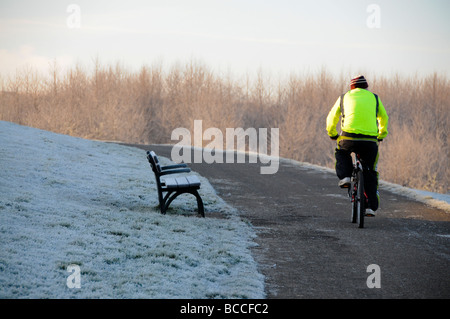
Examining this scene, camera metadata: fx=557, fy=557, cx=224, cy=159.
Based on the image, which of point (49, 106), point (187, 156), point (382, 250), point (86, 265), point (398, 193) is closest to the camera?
point (86, 265)

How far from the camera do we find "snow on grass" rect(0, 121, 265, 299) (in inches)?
199

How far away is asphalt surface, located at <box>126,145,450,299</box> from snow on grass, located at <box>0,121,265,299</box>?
15.1 inches

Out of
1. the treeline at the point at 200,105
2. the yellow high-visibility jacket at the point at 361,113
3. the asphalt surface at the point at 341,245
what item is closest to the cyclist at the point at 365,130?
the yellow high-visibility jacket at the point at 361,113

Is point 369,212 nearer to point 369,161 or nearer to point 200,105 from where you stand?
point 369,161

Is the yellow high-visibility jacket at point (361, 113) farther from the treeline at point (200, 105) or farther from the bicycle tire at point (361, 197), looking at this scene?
the treeline at point (200, 105)

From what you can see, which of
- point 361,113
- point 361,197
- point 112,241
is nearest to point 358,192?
point 361,197

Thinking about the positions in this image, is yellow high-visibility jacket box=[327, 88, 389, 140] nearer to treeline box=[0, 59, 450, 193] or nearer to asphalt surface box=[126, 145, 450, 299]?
asphalt surface box=[126, 145, 450, 299]

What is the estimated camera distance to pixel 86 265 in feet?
18.3

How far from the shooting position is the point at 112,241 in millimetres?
6668

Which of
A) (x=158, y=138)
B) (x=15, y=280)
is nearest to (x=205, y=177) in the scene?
(x=15, y=280)

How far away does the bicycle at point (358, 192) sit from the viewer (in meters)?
8.06

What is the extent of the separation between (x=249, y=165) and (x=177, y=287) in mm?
14925

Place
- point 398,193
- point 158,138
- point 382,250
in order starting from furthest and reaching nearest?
point 158,138 < point 398,193 < point 382,250
